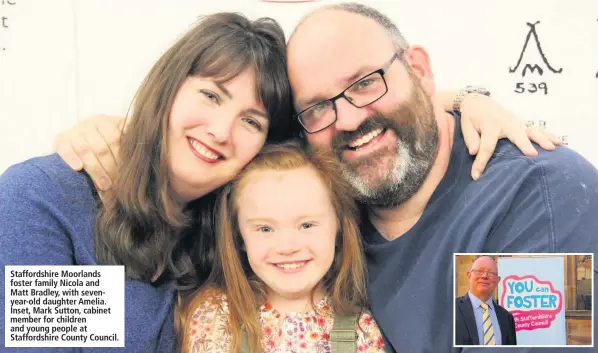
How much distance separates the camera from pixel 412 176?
0.97 metres

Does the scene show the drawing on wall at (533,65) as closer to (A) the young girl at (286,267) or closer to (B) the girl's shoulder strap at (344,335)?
(A) the young girl at (286,267)

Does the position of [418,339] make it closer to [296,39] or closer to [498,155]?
[498,155]

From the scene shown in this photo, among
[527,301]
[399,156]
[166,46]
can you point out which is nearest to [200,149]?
[166,46]

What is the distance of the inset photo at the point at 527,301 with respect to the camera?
33.6 inches

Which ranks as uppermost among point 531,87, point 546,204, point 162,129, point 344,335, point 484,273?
point 531,87

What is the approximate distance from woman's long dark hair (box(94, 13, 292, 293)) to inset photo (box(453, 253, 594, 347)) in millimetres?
445

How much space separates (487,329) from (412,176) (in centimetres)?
28

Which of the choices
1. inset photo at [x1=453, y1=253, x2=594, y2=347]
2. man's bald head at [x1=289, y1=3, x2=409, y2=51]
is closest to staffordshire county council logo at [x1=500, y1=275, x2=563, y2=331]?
inset photo at [x1=453, y1=253, x2=594, y2=347]

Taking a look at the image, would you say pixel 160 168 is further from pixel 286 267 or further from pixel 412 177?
pixel 412 177

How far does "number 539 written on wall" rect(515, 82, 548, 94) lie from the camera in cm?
102

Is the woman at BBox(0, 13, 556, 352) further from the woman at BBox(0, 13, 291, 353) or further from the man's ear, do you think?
the man's ear

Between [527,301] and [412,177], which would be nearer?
[527,301]

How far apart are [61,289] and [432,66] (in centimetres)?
76

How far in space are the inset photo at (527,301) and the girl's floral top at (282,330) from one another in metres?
0.16
